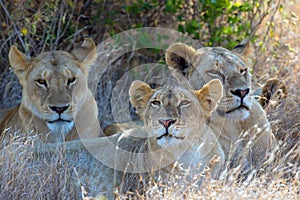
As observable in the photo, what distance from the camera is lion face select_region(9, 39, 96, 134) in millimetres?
5074

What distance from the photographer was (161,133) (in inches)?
153

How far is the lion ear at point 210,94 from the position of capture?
4172 millimetres

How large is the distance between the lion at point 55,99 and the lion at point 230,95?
74 centimetres

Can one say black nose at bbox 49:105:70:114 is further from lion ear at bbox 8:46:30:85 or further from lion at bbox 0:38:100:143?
lion ear at bbox 8:46:30:85

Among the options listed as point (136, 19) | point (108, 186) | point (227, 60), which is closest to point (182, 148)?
point (108, 186)

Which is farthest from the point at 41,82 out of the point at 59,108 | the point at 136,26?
the point at 136,26

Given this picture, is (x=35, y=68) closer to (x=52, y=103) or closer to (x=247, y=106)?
(x=52, y=103)

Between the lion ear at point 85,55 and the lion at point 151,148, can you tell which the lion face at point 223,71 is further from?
the lion ear at point 85,55

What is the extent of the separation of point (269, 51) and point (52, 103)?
2462 mm

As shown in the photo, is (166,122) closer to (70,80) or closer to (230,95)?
(230,95)

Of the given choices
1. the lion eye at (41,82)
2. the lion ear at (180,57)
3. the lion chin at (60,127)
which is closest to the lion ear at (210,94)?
the lion ear at (180,57)

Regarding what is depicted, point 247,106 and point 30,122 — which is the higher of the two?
point 247,106

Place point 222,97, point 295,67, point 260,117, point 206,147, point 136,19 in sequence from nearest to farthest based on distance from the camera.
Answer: point 206,147
point 222,97
point 260,117
point 295,67
point 136,19

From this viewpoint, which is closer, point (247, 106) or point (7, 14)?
point (247, 106)
